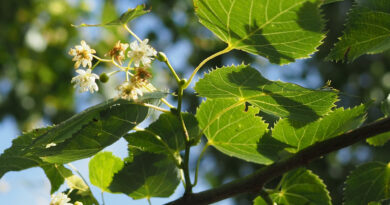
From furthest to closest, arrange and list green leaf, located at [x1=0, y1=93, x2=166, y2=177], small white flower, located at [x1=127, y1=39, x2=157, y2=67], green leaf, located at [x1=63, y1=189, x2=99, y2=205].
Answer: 1. green leaf, located at [x1=63, y1=189, x2=99, y2=205]
2. small white flower, located at [x1=127, y1=39, x2=157, y2=67]
3. green leaf, located at [x1=0, y1=93, x2=166, y2=177]

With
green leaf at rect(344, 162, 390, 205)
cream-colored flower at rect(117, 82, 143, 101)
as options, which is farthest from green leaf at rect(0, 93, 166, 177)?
green leaf at rect(344, 162, 390, 205)

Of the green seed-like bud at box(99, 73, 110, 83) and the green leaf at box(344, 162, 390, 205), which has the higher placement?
the green seed-like bud at box(99, 73, 110, 83)

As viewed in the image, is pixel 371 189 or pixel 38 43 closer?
pixel 371 189

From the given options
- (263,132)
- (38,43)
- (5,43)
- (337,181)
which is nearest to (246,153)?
A: (263,132)

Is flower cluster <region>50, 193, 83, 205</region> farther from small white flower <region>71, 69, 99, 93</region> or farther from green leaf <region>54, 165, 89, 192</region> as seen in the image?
small white flower <region>71, 69, 99, 93</region>

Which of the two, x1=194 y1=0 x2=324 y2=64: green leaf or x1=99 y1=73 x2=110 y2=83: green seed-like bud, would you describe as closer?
x1=194 y1=0 x2=324 y2=64: green leaf

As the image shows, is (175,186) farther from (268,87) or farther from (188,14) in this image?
(188,14)
